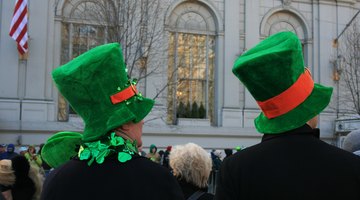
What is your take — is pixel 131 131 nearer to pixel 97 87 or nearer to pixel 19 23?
pixel 97 87

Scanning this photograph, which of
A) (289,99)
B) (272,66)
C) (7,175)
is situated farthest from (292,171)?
(7,175)

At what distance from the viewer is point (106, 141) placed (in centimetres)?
260

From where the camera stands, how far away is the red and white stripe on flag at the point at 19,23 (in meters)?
17.4

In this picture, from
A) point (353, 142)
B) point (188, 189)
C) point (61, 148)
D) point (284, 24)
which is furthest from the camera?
point (284, 24)

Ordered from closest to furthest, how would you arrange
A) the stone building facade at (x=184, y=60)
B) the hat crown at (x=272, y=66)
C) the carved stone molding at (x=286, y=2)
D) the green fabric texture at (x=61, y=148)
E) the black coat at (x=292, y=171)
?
the black coat at (x=292, y=171) < the hat crown at (x=272, y=66) < the green fabric texture at (x=61, y=148) < the stone building facade at (x=184, y=60) < the carved stone molding at (x=286, y=2)

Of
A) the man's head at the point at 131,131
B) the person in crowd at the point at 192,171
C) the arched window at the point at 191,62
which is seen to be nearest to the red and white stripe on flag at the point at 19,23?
the arched window at the point at 191,62

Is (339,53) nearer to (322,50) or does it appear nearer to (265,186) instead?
(322,50)

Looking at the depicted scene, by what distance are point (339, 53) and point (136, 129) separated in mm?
21530

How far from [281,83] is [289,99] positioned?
98 mm

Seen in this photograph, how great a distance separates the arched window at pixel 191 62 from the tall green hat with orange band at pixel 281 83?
17657 mm

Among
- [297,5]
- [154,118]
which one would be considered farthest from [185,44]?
[297,5]

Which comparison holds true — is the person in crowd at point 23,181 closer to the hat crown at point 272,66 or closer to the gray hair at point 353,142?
the gray hair at point 353,142

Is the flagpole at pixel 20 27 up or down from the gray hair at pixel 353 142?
up

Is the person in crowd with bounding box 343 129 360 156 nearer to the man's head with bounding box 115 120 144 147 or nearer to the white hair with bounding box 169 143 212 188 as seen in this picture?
the white hair with bounding box 169 143 212 188
